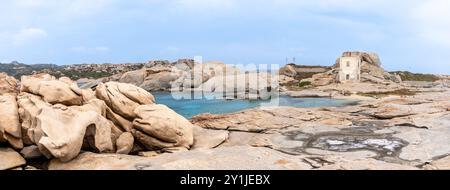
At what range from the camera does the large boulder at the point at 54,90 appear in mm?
20609

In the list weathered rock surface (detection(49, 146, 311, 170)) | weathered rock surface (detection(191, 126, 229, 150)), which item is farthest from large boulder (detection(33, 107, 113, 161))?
weathered rock surface (detection(191, 126, 229, 150))

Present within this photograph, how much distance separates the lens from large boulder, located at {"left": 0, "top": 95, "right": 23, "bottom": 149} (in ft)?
58.6

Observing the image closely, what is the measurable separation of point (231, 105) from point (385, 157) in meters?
29.3

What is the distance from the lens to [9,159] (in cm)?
1698

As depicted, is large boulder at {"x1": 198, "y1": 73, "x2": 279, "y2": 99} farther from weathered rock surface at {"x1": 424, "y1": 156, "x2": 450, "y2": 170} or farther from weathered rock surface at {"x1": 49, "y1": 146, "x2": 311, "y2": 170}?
weathered rock surface at {"x1": 49, "y1": 146, "x2": 311, "y2": 170}

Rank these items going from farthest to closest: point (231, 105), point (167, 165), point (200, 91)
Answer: point (200, 91) → point (231, 105) → point (167, 165)

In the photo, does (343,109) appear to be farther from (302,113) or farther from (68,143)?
(68,143)

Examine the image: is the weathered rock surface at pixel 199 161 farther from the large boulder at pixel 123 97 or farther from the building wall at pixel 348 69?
the building wall at pixel 348 69

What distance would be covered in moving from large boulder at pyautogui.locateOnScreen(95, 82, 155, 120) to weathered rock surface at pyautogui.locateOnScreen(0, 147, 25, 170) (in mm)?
5654

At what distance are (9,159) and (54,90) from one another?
4.60 meters

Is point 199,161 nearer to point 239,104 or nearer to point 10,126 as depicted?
point 10,126
